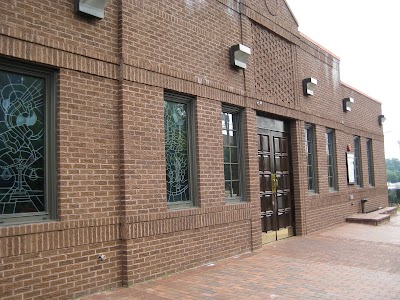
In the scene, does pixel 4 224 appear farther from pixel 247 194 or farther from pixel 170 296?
pixel 247 194

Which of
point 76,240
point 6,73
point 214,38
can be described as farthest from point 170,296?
point 214,38

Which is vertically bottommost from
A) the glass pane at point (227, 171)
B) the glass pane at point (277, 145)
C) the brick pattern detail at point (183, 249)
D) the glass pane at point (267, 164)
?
the brick pattern detail at point (183, 249)

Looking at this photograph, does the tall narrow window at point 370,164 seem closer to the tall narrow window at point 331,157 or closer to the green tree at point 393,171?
the tall narrow window at point 331,157

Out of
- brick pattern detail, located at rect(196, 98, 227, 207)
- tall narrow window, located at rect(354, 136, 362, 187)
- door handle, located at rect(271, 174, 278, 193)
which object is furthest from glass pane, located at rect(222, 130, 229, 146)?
tall narrow window, located at rect(354, 136, 362, 187)

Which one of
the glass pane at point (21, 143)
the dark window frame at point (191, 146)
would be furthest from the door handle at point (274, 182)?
the glass pane at point (21, 143)

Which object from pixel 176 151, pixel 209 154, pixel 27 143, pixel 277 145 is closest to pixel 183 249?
pixel 176 151

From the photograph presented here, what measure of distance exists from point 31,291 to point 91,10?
3.61 meters

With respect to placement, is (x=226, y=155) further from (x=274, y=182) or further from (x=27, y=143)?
(x=27, y=143)

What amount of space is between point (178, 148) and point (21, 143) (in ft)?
8.76

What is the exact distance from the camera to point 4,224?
4.46 meters

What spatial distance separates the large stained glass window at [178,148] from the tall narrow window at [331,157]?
664 centimetres

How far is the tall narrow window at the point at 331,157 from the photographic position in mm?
12281

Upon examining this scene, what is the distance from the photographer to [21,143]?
15.6 feet

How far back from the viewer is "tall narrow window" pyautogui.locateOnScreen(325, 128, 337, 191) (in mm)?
12281
